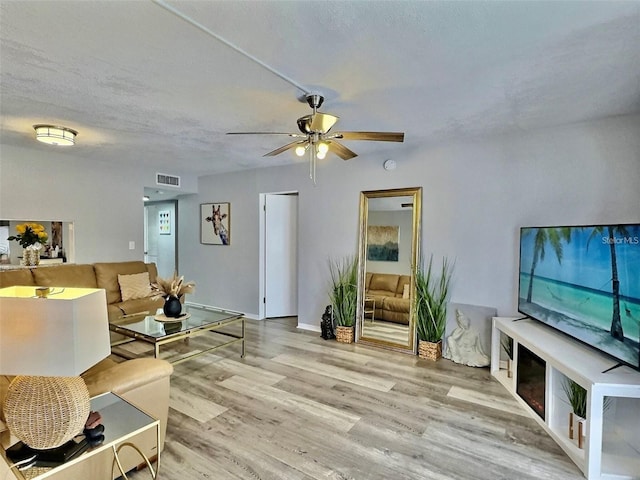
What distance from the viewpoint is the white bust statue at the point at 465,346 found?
3.49m

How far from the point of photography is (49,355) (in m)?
1.14

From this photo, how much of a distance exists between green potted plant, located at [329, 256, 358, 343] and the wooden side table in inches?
106

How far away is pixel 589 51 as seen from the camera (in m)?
1.87

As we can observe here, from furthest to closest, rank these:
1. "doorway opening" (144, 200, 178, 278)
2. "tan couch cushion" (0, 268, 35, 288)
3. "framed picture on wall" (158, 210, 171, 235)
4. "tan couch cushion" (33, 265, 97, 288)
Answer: "framed picture on wall" (158, 210, 171, 235)
"doorway opening" (144, 200, 178, 278)
"tan couch cushion" (33, 265, 97, 288)
"tan couch cushion" (0, 268, 35, 288)

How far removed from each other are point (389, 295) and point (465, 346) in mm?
1020

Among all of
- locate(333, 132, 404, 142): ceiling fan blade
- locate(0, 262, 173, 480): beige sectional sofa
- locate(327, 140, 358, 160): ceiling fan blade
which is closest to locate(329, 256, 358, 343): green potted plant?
locate(327, 140, 358, 160): ceiling fan blade

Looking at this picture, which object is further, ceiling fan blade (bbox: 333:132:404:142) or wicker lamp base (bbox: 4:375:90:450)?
ceiling fan blade (bbox: 333:132:404:142)

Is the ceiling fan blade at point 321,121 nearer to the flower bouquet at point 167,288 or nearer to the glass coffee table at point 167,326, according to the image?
the flower bouquet at point 167,288

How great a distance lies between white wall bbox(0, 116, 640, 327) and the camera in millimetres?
2998

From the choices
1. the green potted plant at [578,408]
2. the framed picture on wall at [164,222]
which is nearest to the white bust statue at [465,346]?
the green potted plant at [578,408]

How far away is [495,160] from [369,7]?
2549mm

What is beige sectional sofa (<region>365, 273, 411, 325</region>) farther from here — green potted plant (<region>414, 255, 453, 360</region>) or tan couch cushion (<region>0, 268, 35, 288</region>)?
tan couch cushion (<region>0, 268, 35, 288</region>)

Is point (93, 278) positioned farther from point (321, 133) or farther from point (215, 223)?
point (321, 133)

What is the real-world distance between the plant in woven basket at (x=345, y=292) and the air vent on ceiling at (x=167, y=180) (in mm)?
3188
